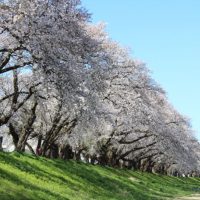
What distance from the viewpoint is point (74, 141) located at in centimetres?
5369

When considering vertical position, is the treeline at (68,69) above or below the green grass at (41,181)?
above

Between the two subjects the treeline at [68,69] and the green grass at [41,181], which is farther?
the treeline at [68,69]

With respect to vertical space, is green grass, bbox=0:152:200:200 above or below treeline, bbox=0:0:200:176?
A: below

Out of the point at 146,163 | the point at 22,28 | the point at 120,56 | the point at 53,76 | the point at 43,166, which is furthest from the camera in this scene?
the point at 146,163

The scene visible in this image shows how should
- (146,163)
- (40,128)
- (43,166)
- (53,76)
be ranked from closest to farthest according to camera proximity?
1. (53,76)
2. (43,166)
3. (40,128)
4. (146,163)

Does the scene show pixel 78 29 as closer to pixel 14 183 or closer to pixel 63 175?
pixel 14 183

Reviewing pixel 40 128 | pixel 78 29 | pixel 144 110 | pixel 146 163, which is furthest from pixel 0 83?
pixel 146 163

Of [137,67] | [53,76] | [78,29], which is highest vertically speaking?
[137,67]

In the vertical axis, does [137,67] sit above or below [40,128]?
above

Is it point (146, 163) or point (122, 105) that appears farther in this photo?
point (146, 163)

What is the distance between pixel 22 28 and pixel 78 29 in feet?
14.2

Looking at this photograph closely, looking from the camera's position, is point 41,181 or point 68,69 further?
point 41,181

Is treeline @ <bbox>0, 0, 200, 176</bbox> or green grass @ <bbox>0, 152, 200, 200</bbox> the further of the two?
treeline @ <bbox>0, 0, 200, 176</bbox>

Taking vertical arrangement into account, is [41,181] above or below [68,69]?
below
